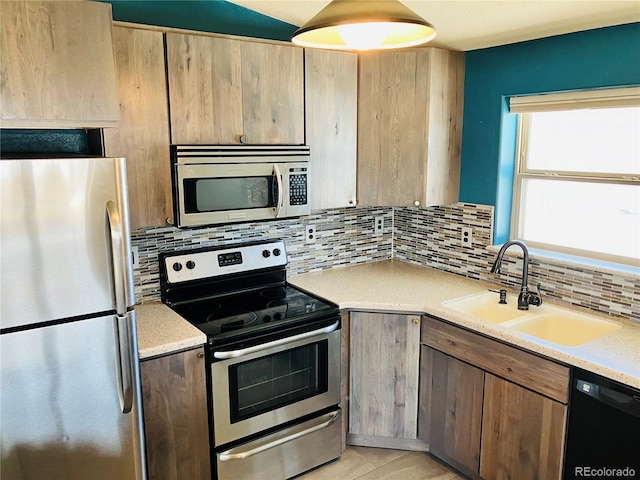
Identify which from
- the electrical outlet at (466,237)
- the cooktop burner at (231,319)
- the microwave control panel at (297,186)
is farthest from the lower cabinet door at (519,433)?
the microwave control panel at (297,186)

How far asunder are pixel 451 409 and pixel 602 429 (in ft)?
2.52

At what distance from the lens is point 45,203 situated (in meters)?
1.67

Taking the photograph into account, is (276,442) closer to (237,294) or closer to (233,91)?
(237,294)

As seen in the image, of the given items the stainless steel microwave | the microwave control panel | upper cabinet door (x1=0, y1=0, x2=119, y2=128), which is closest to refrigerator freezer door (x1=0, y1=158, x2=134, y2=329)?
upper cabinet door (x1=0, y1=0, x2=119, y2=128)

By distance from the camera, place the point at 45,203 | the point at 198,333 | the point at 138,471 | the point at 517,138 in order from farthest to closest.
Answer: the point at 517,138 < the point at 198,333 < the point at 138,471 < the point at 45,203

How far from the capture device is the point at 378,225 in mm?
3543

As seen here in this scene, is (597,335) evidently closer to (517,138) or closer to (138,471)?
(517,138)

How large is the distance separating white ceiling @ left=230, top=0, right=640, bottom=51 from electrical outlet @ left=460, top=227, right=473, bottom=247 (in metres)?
1.05

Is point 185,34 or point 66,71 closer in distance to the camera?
point 66,71

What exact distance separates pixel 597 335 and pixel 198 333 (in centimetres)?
181

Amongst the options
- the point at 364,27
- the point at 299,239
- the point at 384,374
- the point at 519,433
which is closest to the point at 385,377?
the point at 384,374

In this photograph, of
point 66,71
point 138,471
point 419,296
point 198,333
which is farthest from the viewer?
point 419,296

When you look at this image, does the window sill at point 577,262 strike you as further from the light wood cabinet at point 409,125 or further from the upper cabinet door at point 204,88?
the upper cabinet door at point 204,88

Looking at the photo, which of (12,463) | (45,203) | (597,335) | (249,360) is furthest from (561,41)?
(12,463)
